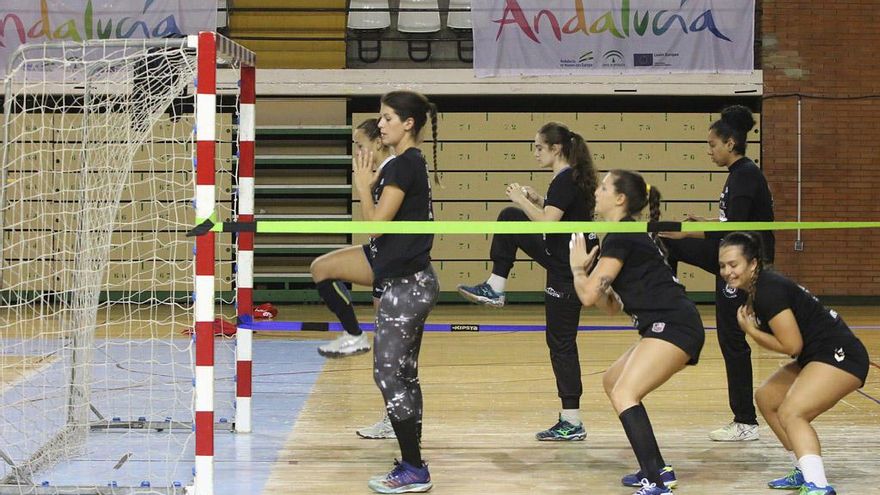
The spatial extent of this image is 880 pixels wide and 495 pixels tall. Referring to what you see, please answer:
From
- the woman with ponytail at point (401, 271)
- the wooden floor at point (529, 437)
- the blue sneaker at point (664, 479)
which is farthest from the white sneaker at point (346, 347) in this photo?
the blue sneaker at point (664, 479)

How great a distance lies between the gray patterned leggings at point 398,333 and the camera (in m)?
5.28

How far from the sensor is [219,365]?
9.66 m

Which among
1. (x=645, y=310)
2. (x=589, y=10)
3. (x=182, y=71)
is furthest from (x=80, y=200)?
(x=589, y=10)

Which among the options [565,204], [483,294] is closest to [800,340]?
[565,204]

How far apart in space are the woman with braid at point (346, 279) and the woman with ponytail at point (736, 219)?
73.0 inches

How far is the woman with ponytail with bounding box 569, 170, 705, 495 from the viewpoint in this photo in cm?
510

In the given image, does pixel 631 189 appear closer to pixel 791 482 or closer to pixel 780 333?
pixel 780 333

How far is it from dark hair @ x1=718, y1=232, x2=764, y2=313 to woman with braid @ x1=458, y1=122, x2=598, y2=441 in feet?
4.17

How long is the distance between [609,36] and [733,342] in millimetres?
8268

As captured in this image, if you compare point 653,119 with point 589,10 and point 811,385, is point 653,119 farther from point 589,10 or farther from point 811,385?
point 811,385

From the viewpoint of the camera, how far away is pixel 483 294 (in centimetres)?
640

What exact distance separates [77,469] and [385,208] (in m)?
2.28

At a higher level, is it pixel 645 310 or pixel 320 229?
pixel 320 229

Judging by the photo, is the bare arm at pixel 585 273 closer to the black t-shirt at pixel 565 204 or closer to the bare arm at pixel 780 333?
the bare arm at pixel 780 333
